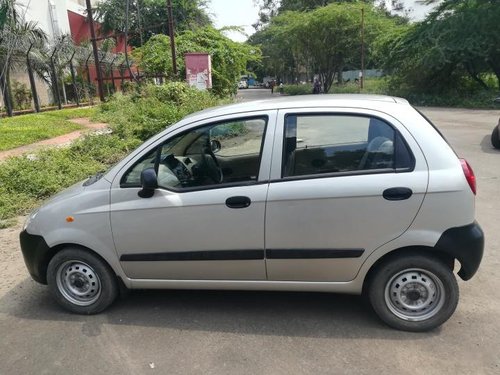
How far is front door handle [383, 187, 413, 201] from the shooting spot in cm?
320

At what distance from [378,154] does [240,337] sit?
1.62m

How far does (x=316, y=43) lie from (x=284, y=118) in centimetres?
4082

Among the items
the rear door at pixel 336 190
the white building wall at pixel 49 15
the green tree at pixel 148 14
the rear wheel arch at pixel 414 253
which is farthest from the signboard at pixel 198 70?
the green tree at pixel 148 14

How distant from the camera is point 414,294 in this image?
3398 mm

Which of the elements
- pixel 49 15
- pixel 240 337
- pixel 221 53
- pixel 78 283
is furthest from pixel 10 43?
pixel 240 337

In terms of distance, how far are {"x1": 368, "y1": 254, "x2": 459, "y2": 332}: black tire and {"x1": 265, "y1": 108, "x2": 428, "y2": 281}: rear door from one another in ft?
0.69

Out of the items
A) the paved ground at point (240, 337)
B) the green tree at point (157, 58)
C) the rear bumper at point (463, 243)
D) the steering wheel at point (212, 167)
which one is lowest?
the paved ground at point (240, 337)

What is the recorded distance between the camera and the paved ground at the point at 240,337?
3.08 meters

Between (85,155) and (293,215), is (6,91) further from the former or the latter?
(293,215)

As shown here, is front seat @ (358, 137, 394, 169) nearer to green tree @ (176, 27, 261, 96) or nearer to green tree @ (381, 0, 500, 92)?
green tree @ (176, 27, 261, 96)

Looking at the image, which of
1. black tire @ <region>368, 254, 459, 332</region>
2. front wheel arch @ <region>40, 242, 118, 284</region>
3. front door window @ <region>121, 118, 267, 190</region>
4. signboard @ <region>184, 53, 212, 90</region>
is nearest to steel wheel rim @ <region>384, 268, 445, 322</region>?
black tire @ <region>368, 254, 459, 332</region>

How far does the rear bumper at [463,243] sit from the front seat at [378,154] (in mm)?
609

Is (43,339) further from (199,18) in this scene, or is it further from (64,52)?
(199,18)

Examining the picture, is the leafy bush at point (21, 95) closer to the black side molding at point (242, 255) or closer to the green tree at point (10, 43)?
the green tree at point (10, 43)
